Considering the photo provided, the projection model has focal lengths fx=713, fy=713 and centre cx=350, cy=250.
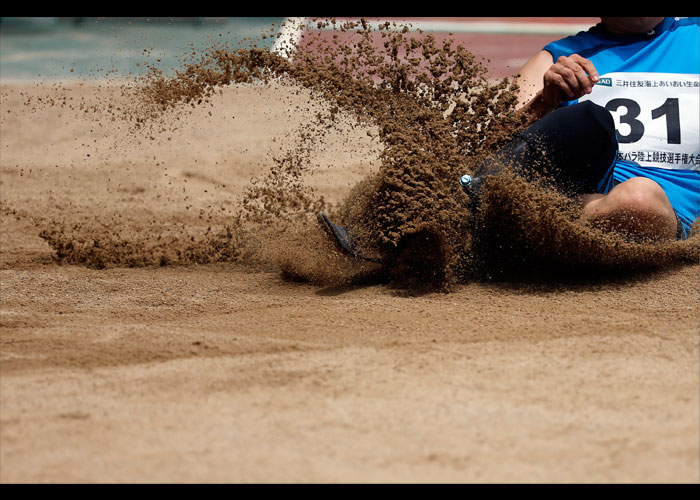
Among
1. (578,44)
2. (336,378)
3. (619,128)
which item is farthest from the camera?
(578,44)

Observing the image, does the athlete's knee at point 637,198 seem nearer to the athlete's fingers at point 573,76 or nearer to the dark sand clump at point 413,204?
the dark sand clump at point 413,204

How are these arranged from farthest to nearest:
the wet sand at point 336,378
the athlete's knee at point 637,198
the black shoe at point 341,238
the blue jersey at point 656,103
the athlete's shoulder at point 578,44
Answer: the athlete's shoulder at point 578,44, the blue jersey at point 656,103, the black shoe at point 341,238, the athlete's knee at point 637,198, the wet sand at point 336,378

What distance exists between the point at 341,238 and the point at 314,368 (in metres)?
0.83

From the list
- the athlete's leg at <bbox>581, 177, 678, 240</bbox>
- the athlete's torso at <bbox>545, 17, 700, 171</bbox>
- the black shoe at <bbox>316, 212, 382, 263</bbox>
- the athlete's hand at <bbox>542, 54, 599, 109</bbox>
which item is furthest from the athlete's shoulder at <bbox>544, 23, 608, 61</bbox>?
the black shoe at <bbox>316, 212, 382, 263</bbox>

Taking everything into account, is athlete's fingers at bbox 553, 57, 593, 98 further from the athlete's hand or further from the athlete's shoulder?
the athlete's shoulder

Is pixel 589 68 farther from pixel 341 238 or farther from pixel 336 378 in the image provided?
pixel 336 378

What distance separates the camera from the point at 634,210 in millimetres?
2402

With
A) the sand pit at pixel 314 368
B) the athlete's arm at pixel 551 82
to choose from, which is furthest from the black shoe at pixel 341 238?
the athlete's arm at pixel 551 82

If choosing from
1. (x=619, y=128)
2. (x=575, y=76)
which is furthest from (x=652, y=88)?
(x=575, y=76)

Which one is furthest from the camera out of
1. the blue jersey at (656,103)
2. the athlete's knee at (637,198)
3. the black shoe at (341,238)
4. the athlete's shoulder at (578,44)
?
the athlete's shoulder at (578,44)

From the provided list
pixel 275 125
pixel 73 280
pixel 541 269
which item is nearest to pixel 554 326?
pixel 541 269

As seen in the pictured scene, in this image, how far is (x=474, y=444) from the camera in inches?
56.0

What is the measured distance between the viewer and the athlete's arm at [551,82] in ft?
8.14

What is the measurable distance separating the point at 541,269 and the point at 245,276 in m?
1.14
